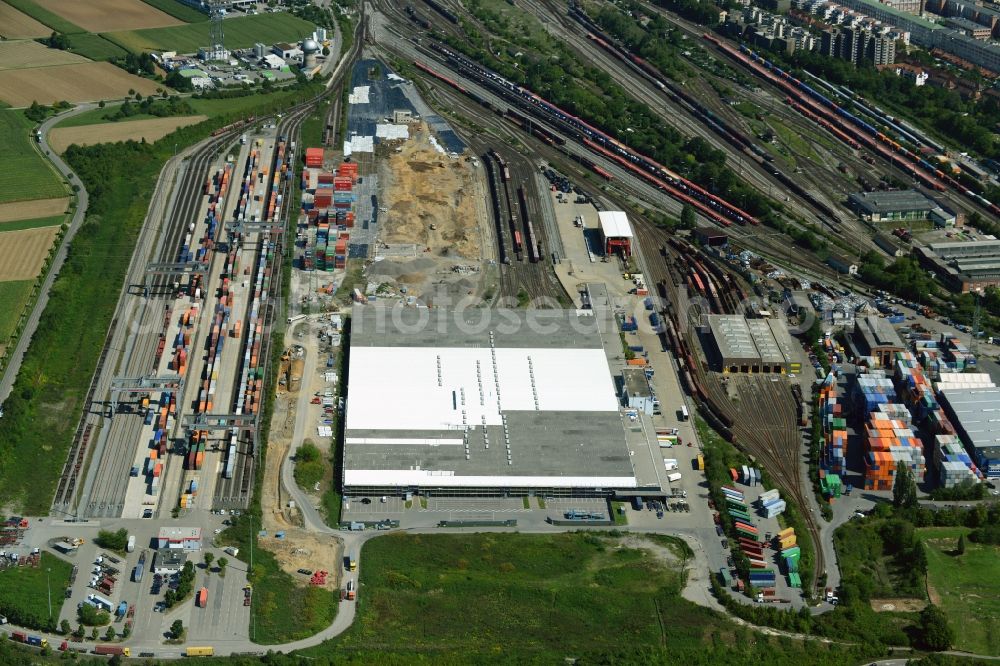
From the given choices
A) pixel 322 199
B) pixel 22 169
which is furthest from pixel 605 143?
pixel 22 169

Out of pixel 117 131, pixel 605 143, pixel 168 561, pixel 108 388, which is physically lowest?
pixel 168 561

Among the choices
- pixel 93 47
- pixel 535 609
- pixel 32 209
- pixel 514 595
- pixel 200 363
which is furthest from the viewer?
pixel 93 47

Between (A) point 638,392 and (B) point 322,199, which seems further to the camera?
(B) point 322,199

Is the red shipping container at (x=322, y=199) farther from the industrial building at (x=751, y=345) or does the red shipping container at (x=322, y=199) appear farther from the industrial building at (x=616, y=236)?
the industrial building at (x=751, y=345)

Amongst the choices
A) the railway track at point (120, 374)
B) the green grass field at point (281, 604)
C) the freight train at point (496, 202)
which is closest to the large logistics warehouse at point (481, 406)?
the green grass field at point (281, 604)

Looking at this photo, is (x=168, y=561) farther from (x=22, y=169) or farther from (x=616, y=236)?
(x=22, y=169)

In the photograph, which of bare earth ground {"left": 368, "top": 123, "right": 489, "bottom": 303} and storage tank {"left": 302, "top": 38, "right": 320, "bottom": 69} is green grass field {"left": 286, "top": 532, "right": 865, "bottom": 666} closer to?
bare earth ground {"left": 368, "top": 123, "right": 489, "bottom": 303}
